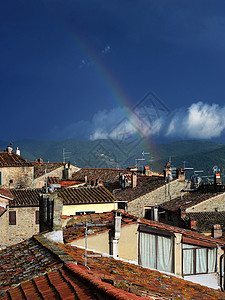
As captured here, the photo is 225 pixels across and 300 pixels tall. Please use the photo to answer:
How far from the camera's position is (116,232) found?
8406 mm

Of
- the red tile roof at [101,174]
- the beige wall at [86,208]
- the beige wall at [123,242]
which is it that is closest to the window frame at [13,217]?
the beige wall at [86,208]

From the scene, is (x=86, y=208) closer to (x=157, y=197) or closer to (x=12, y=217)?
(x=12, y=217)

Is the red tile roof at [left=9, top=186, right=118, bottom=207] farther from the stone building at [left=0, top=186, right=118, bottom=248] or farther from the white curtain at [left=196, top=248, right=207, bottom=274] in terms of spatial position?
the white curtain at [left=196, top=248, right=207, bottom=274]

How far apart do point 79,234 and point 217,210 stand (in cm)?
1737

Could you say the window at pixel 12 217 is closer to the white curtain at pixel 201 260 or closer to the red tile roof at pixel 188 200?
the red tile roof at pixel 188 200

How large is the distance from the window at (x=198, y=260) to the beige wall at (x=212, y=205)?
538 inches

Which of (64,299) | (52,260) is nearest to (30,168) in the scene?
(52,260)

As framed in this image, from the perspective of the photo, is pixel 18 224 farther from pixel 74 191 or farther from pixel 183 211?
pixel 183 211

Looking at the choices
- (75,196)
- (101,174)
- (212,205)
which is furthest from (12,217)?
(101,174)

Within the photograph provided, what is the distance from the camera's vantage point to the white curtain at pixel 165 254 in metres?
9.02

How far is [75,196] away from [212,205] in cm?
1020

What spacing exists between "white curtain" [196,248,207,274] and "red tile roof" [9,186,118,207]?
9.61 m

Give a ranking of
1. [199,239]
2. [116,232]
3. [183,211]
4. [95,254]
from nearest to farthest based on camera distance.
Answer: [95,254], [116,232], [199,239], [183,211]

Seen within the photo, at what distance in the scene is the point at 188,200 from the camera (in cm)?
2583
